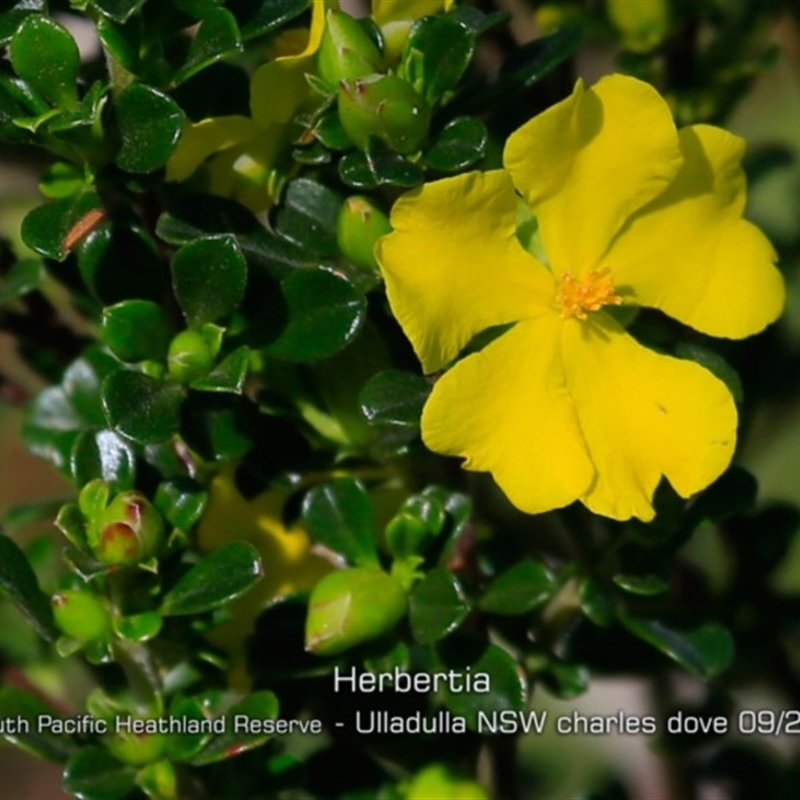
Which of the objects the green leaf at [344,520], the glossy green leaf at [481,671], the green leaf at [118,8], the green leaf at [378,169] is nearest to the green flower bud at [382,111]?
the green leaf at [378,169]

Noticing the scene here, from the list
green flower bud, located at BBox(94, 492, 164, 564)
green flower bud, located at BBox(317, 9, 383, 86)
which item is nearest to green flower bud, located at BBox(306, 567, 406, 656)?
green flower bud, located at BBox(94, 492, 164, 564)

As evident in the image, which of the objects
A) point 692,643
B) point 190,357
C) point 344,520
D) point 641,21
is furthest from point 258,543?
point 641,21

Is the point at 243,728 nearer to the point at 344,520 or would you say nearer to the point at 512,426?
the point at 344,520

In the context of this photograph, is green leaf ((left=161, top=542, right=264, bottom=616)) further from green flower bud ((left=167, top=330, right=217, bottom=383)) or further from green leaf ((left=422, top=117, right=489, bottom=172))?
green leaf ((left=422, top=117, right=489, bottom=172))

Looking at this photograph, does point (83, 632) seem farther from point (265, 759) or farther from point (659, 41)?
point (659, 41)

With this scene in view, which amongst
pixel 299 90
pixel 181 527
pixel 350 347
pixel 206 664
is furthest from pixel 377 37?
pixel 206 664

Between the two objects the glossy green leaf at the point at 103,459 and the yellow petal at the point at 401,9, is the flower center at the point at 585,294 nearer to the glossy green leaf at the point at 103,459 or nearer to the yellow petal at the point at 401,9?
the yellow petal at the point at 401,9

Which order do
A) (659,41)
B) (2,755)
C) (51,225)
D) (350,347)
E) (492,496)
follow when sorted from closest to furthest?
(51,225), (350,347), (659,41), (492,496), (2,755)
